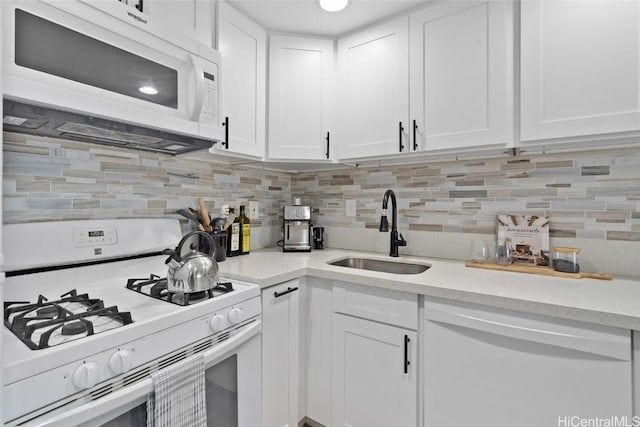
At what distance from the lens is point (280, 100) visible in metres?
1.86

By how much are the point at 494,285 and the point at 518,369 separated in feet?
0.98

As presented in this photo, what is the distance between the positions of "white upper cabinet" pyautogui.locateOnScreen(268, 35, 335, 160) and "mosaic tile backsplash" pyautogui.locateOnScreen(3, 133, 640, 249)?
0.38 meters

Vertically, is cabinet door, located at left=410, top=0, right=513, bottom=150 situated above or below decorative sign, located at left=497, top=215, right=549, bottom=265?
above

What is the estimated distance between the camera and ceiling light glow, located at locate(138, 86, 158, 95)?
1.12 m

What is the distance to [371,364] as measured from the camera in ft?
4.59

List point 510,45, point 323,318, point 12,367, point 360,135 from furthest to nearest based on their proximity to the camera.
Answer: point 360,135 → point 323,318 → point 510,45 → point 12,367

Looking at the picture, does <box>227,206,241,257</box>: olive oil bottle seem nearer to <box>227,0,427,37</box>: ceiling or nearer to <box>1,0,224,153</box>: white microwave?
<box>1,0,224,153</box>: white microwave

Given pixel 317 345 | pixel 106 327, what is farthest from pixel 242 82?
pixel 317 345

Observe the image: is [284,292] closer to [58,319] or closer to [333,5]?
[58,319]

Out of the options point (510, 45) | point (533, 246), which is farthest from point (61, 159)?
point (533, 246)

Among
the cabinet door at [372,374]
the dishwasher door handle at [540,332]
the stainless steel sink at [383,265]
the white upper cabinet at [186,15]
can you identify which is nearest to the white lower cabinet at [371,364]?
the cabinet door at [372,374]

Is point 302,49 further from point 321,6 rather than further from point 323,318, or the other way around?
point 323,318

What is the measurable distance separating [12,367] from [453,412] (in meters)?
1.37

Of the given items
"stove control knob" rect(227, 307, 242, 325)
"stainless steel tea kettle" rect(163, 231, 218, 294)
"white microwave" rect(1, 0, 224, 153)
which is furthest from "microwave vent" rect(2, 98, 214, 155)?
"stove control knob" rect(227, 307, 242, 325)
